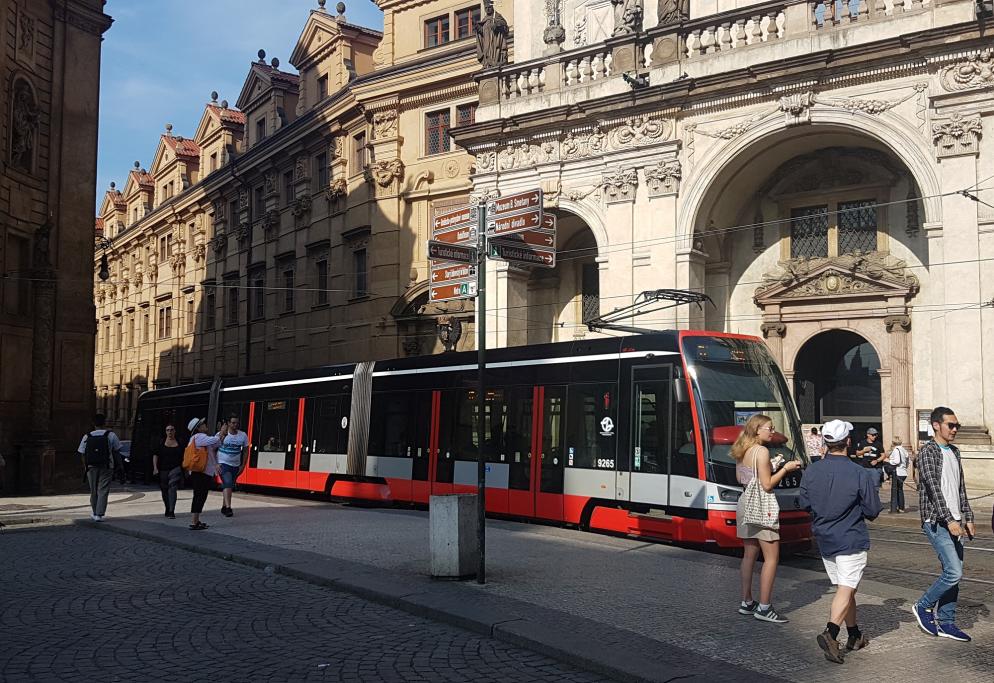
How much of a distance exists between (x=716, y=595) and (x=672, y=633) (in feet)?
5.93

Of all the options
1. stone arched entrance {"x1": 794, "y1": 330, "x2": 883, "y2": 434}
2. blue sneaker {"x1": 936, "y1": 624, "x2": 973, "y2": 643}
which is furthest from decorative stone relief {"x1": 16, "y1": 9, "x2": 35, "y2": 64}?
blue sneaker {"x1": 936, "y1": 624, "x2": 973, "y2": 643}

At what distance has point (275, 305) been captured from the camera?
1626 inches

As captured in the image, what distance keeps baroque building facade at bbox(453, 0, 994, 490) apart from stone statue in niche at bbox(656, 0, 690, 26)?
0.21ft

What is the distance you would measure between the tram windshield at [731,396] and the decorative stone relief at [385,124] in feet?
72.9

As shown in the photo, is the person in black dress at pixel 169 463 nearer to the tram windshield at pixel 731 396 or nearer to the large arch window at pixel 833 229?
the tram windshield at pixel 731 396

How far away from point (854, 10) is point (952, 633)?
18.5 meters

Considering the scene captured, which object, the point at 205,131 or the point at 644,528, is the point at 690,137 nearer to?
the point at 644,528

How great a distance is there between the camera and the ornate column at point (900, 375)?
23062mm

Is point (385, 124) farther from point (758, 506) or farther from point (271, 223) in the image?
point (758, 506)

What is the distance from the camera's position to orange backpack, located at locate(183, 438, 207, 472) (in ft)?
50.4

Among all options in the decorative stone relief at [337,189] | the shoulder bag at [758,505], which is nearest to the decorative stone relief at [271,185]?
the decorative stone relief at [337,189]

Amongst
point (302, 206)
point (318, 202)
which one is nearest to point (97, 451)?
point (318, 202)

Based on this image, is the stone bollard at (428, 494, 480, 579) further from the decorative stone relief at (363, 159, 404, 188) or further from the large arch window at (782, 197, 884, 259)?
the decorative stone relief at (363, 159, 404, 188)

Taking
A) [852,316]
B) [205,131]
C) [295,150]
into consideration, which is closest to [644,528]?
[852,316]
